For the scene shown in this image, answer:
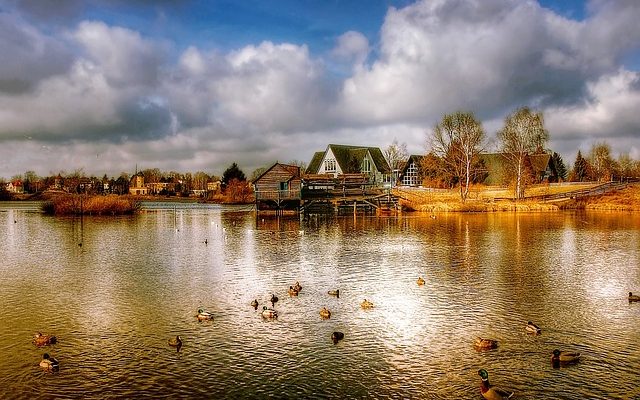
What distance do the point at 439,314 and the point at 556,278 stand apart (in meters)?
10.9

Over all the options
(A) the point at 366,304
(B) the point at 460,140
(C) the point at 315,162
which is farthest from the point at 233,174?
(A) the point at 366,304

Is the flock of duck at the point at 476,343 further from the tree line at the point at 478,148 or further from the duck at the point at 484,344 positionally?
the tree line at the point at 478,148

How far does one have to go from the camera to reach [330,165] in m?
118

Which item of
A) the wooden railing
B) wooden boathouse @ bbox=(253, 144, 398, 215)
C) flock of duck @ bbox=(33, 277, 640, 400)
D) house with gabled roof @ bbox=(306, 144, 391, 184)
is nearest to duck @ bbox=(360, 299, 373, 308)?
flock of duck @ bbox=(33, 277, 640, 400)

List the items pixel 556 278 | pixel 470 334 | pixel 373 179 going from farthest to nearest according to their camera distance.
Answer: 1. pixel 373 179
2. pixel 556 278
3. pixel 470 334

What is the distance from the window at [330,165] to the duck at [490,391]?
104697 millimetres

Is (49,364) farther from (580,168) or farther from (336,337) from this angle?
(580,168)

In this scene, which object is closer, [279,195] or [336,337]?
[336,337]

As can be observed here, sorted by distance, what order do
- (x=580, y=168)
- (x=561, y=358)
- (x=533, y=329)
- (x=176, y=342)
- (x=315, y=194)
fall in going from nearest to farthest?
(x=561, y=358) → (x=176, y=342) → (x=533, y=329) → (x=315, y=194) → (x=580, y=168)

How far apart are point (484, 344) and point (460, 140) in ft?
255

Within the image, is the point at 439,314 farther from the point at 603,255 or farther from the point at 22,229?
the point at 22,229

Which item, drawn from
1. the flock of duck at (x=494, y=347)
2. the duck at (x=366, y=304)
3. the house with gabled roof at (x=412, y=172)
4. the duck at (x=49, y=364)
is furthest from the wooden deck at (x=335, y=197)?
the duck at (x=49, y=364)

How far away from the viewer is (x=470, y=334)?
693 inches

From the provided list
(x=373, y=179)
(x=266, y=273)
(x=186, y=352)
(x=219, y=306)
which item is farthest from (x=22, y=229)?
(x=373, y=179)
